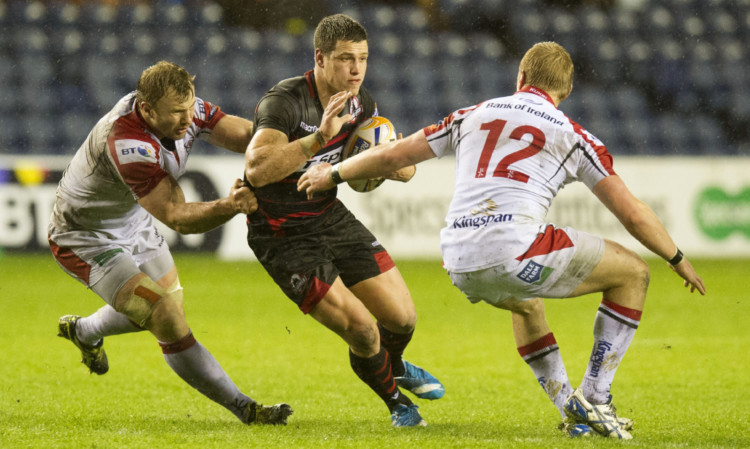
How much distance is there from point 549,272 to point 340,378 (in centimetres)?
257

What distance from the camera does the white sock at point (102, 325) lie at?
5.79m

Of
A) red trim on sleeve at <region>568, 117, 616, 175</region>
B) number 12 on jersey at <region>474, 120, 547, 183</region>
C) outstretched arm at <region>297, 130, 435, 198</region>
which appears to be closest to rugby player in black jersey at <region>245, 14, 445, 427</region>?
outstretched arm at <region>297, 130, 435, 198</region>

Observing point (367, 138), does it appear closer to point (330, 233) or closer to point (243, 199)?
point (330, 233)

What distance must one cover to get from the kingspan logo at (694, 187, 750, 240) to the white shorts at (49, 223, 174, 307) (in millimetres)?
9389

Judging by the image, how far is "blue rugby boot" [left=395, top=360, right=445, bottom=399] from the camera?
18.6 feet

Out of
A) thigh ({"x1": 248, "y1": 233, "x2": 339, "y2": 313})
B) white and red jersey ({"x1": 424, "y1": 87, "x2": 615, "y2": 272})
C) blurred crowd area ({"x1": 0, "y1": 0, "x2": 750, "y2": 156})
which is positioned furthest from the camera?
blurred crowd area ({"x1": 0, "y1": 0, "x2": 750, "y2": 156})

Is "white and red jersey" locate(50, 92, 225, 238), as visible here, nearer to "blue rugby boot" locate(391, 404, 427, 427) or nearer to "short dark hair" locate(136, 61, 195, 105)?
"short dark hair" locate(136, 61, 195, 105)

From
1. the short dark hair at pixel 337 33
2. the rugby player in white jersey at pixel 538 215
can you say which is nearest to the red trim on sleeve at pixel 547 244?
the rugby player in white jersey at pixel 538 215

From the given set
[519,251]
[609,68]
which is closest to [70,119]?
[609,68]

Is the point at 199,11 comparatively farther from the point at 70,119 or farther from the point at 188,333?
the point at 188,333

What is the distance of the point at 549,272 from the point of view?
4504 mm

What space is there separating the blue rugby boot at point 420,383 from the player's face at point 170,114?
1856mm

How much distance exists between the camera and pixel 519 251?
448 cm

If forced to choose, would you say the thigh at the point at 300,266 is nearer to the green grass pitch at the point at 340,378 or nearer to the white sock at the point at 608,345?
the green grass pitch at the point at 340,378
